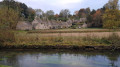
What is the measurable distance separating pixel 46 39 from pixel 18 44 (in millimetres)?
3323

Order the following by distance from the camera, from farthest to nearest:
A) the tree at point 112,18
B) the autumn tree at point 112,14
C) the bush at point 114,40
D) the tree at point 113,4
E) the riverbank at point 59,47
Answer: the tree at point 113,4 → the autumn tree at point 112,14 → the tree at point 112,18 → the riverbank at point 59,47 → the bush at point 114,40

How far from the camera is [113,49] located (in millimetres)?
13461

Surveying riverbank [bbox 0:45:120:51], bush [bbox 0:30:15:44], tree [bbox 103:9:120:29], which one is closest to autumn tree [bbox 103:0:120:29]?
tree [bbox 103:9:120:29]

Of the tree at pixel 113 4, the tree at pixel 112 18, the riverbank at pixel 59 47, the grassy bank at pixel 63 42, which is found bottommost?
the riverbank at pixel 59 47

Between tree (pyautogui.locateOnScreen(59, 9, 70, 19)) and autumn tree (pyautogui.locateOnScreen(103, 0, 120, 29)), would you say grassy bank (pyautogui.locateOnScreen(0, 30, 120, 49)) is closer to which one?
autumn tree (pyautogui.locateOnScreen(103, 0, 120, 29))

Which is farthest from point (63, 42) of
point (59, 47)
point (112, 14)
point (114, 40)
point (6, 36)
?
point (112, 14)

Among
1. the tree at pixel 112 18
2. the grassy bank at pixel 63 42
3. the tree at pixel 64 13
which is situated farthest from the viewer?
the tree at pixel 64 13

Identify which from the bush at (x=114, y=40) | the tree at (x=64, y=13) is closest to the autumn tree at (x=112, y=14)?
the bush at (x=114, y=40)

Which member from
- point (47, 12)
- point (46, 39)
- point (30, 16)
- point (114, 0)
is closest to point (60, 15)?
point (47, 12)

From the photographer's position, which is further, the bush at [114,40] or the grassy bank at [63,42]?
the grassy bank at [63,42]

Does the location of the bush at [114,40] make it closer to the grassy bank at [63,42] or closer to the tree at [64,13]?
the grassy bank at [63,42]

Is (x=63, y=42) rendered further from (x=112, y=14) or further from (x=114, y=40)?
(x=112, y=14)

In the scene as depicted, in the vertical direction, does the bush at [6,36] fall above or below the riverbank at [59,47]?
above

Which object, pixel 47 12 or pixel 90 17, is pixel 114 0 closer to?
pixel 90 17
